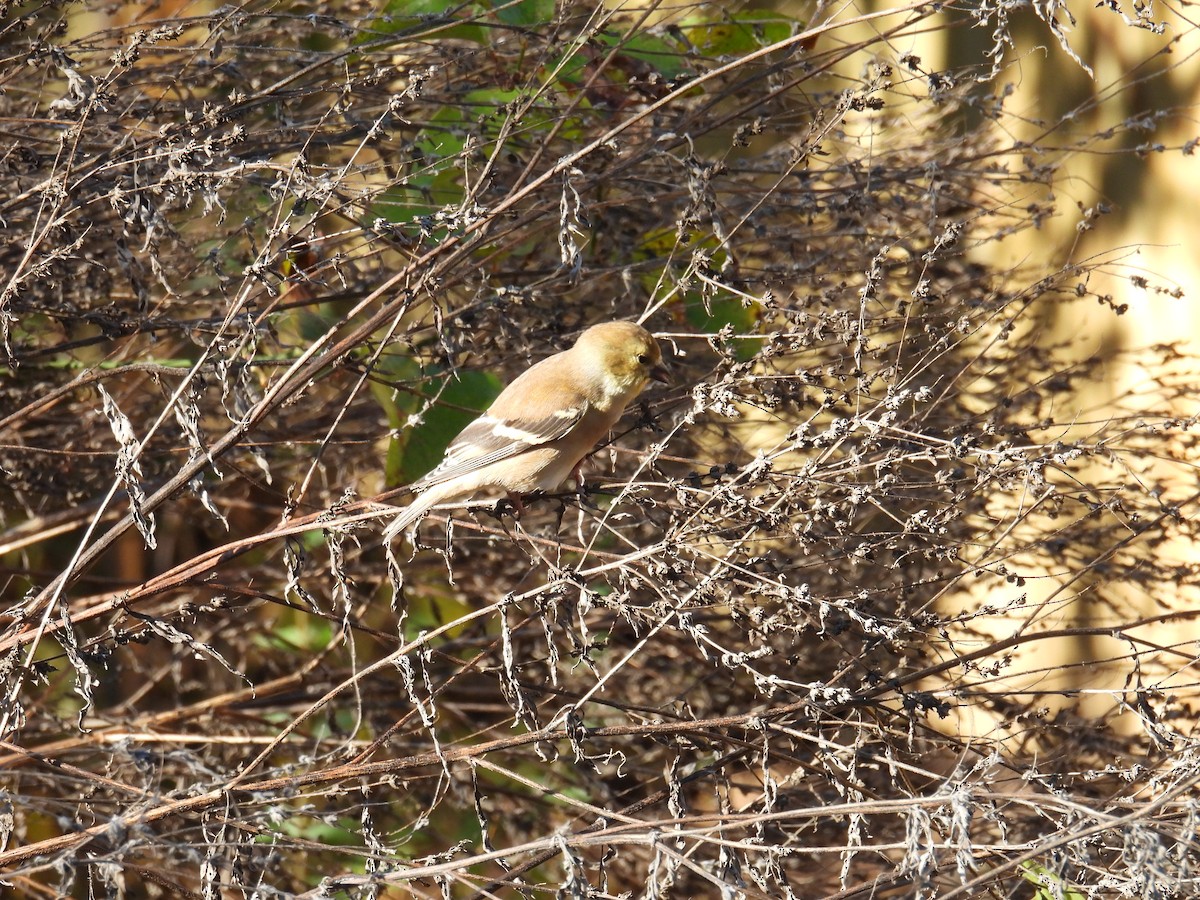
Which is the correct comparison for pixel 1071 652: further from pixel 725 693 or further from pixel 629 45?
pixel 629 45

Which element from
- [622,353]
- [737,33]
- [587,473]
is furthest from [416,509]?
[737,33]

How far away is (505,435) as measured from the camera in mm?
3936

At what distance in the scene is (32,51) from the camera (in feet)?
10.4

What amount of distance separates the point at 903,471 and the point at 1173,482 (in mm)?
1531

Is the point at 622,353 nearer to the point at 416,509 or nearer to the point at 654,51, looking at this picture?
the point at 416,509

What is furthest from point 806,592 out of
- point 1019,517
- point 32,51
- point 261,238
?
point 261,238

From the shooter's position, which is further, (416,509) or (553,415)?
(553,415)

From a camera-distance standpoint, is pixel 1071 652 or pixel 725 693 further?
pixel 1071 652

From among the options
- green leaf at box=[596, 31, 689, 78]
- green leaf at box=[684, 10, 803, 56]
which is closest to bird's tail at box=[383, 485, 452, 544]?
green leaf at box=[596, 31, 689, 78]

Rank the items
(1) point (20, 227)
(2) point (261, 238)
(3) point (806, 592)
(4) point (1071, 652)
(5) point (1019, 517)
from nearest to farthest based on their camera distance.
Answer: (3) point (806, 592), (5) point (1019, 517), (1) point (20, 227), (2) point (261, 238), (4) point (1071, 652)

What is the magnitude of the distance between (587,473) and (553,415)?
0.56m

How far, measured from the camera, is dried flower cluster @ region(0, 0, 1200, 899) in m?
2.69

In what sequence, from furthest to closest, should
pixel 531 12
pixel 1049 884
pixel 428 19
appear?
pixel 531 12 < pixel 428 19 < pixel 1049 884

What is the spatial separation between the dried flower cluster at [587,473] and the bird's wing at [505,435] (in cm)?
18
